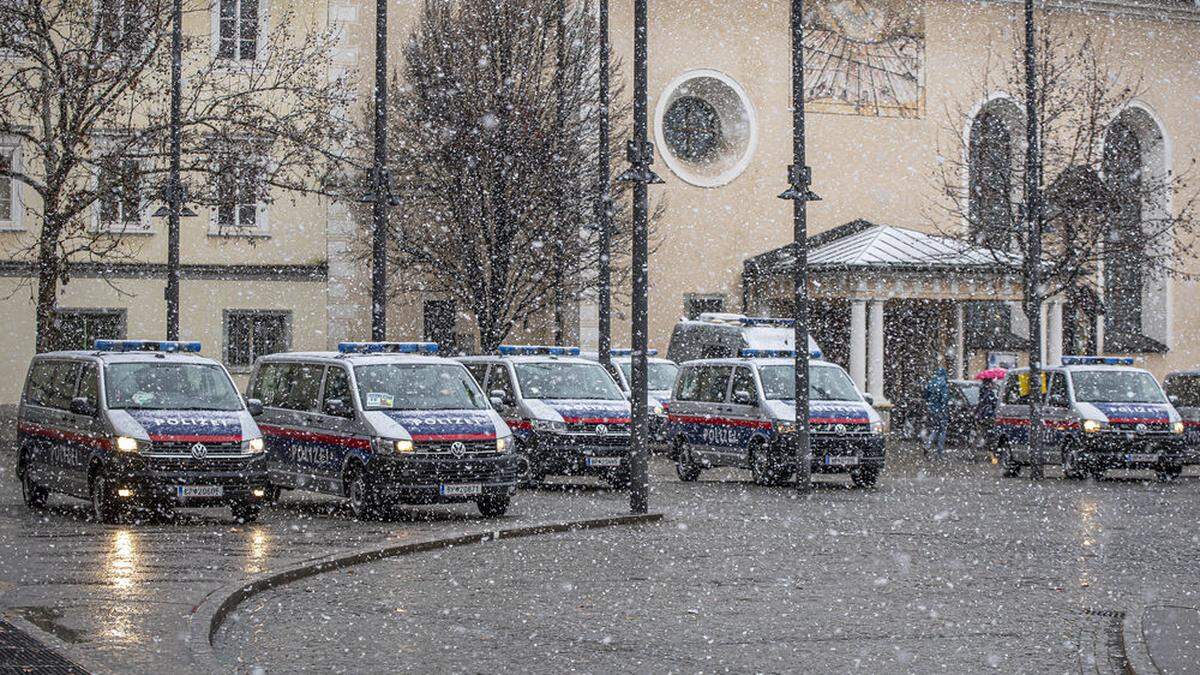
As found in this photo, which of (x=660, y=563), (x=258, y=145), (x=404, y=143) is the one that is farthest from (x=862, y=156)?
(x=660, y=563)

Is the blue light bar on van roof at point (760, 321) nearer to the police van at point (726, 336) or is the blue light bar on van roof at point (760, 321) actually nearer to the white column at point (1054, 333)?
the police van at point (726, 336)

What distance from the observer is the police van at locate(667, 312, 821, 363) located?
36.8 m

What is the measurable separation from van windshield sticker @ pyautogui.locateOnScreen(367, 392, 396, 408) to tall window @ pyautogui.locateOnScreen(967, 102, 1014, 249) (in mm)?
19816

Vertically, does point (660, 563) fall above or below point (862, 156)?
below

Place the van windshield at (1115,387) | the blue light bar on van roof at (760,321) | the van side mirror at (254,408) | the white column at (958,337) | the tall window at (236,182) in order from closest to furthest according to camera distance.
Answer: the van side mirror at (254,408) < the van windshield at (1115,387) < the tall window at (236,182) < the blue light bar on van roof at (760,321) < the white column at (958,337)

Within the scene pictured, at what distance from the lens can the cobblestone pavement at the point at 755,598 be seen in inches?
411

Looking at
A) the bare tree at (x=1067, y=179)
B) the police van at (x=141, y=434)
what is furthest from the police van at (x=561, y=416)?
the bare tree at (x=1067, y=179)

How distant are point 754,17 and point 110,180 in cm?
2061

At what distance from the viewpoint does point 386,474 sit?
762 inches

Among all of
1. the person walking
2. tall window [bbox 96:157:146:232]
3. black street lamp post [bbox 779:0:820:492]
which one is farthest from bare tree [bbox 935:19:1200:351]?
tall window [bbox 96:157:146:232]

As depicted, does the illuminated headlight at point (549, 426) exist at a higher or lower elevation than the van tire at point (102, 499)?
higher

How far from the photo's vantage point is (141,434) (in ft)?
60.7

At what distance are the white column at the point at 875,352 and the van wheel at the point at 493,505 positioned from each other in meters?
25.0

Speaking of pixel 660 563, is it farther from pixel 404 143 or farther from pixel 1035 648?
pixel 404 143
